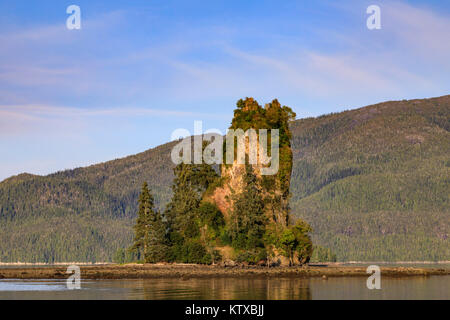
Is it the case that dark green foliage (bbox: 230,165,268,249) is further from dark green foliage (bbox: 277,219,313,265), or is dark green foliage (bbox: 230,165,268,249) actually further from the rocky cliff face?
dark green foliage (bbox: 277,219,313,265)

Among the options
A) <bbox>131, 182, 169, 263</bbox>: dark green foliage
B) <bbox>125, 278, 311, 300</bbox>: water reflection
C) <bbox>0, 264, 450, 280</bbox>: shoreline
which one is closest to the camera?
<bbox>125, 278, 311, 300</bbox>: water reflection

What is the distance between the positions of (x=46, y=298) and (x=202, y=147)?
71263 mm

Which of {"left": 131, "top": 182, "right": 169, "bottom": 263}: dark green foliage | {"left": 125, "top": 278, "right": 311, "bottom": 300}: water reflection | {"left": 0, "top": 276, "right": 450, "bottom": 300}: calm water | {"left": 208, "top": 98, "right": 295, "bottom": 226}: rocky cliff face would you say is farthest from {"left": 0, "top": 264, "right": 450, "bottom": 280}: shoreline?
{"left": 208, "top": 98, "right": 295, "bottom": 226}: rocky cliff face

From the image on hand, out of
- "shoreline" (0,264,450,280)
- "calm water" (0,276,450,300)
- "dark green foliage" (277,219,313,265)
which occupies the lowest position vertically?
"calm water" (0,276,450,300)

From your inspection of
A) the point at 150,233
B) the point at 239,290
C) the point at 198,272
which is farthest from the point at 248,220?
the point at 239,290

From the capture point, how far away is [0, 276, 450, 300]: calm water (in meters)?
83.1

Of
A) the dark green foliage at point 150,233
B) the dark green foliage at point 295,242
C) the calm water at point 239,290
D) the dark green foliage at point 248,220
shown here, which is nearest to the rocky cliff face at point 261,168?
the dark green foliage at point 248,220

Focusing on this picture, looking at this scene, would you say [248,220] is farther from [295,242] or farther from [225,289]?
[225,289]

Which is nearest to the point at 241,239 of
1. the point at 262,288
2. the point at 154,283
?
the point at 154,283

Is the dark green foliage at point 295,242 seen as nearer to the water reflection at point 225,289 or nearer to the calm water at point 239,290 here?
the calm water at point 239,290

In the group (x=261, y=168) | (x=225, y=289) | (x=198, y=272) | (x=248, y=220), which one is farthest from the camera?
(x=261, y=168)

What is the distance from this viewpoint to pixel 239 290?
88938mm

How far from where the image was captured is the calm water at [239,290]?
83.1 m
